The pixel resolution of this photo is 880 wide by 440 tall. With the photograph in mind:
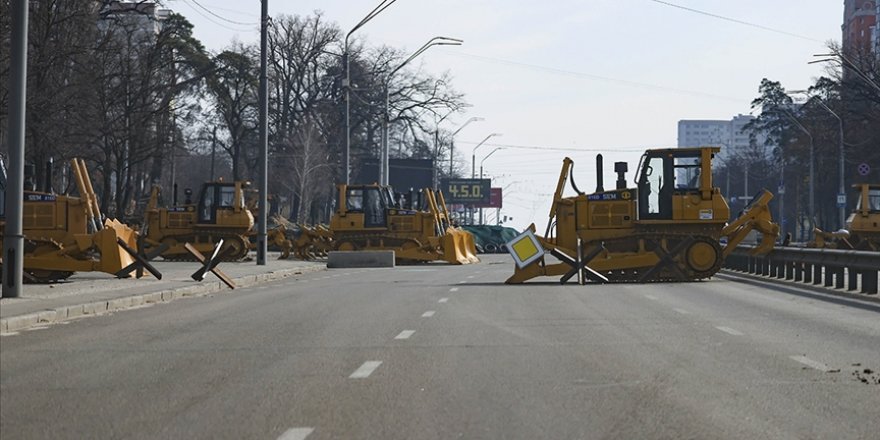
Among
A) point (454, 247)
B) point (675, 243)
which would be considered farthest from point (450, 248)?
point (675, 243)

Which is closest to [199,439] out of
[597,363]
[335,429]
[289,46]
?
[335,429]

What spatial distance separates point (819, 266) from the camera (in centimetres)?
2994

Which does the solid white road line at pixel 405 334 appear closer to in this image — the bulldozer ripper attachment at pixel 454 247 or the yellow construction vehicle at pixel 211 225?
the yellow construction vehicle at pixel 211 225

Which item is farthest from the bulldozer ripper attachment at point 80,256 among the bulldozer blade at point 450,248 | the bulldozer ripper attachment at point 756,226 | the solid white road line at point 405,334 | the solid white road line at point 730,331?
the bulldozer blade at point 450,248

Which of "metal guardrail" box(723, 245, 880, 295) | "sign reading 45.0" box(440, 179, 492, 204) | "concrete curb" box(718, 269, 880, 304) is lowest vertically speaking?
"concrete curb" box(718, 269, 880, 304)

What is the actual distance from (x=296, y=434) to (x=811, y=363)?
6.08 m

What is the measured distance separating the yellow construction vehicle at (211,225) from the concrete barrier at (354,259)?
10.0ft

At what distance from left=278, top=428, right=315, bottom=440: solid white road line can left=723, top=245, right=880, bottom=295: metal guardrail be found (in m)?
18.3

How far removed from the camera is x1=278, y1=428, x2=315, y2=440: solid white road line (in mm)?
8647

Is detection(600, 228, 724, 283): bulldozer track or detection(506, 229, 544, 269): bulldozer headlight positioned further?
detection(600, 228, 724, 283): bulldozer track

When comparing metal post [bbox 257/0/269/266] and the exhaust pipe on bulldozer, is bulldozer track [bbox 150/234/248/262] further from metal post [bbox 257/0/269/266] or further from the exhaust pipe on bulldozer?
the exhaust pipe on bulldozer

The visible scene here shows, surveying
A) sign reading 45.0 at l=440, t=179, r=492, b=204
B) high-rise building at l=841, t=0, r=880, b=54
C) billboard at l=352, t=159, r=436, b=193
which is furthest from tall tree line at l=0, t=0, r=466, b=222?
high-rise building at l=841, t=0, r=880, b=54

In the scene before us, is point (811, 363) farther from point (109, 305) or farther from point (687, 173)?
point (687, 173)

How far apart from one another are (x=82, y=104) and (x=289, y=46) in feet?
118
